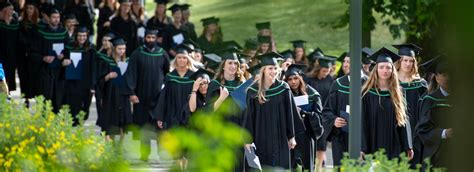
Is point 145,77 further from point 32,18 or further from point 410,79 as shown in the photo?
point 410,79

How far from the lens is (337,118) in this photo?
12.4m

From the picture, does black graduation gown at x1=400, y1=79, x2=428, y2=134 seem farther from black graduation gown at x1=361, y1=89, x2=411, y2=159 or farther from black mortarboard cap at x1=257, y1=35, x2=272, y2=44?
black mortarboard cap at x1=257, y1=35, x2=272, y2=44

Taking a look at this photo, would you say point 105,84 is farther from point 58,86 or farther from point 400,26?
point 400,26

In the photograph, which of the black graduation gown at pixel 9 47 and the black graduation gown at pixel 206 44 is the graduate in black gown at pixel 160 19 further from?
the black graduation gown at pixel 9 47

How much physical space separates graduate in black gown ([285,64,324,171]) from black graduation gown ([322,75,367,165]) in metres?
0.07

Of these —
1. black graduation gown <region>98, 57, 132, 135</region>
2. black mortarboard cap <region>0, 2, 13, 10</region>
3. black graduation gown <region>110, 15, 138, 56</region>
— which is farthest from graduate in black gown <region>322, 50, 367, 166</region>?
black graduation gown <region>110, 15, 138, 56</region>

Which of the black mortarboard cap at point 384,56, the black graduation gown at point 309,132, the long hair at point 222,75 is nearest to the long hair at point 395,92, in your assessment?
the black mortarboard cap at point 384,56

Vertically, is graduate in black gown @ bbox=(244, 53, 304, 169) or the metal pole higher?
the metal pole

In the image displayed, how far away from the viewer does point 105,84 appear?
688 inches

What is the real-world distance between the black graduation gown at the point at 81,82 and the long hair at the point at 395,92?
665 centimetres

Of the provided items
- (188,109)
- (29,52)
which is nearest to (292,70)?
(188,109)

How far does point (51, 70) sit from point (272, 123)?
809 cm

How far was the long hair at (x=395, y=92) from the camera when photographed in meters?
11.9

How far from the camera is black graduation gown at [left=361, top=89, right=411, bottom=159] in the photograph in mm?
12125
